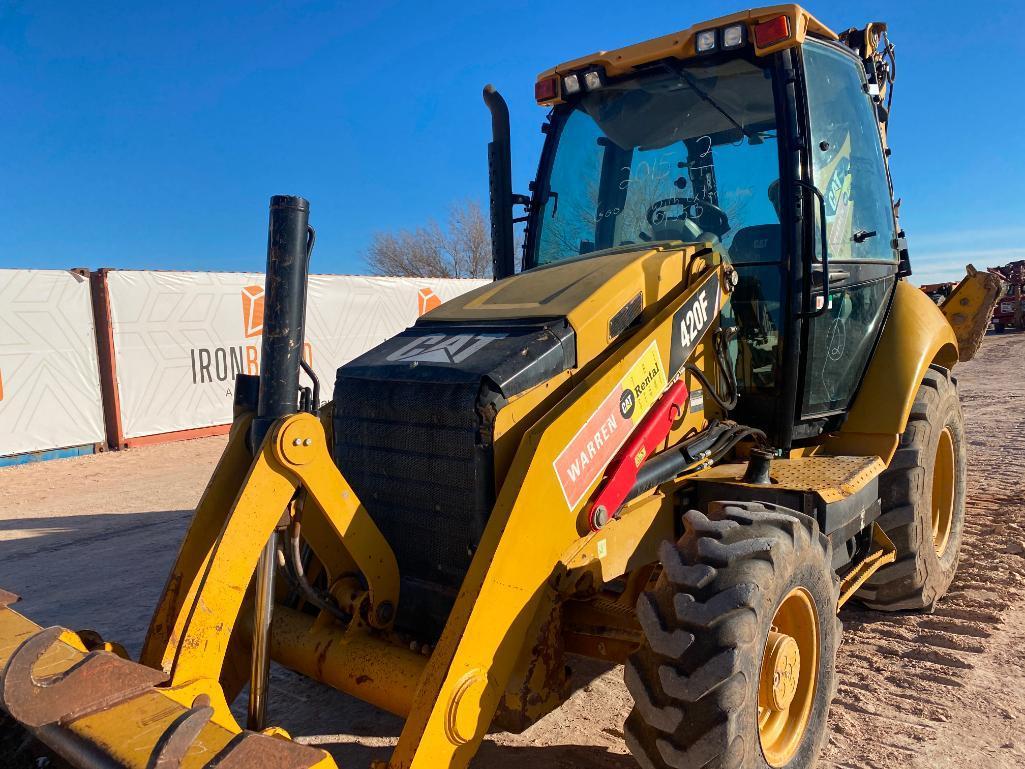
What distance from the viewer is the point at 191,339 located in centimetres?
1237

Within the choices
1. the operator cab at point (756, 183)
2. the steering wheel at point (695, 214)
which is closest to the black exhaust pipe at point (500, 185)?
the operator cab at point (756, 183)

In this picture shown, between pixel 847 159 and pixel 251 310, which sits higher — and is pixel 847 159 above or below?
above

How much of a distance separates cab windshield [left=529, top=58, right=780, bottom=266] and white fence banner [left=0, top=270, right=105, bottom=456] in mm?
9011

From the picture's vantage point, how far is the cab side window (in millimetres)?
3650

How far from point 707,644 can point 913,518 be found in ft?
7.31

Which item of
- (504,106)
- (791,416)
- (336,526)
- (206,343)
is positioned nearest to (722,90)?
(504,106)

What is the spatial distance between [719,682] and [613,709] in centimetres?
128

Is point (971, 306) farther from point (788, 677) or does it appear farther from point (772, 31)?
point (788, 677)

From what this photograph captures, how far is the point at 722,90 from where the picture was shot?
368 cm

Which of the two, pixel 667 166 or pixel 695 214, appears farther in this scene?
pixel 667 166

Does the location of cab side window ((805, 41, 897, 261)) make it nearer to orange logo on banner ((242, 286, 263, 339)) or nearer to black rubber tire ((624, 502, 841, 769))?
black rubber tire ((624, 502, 841, 769))

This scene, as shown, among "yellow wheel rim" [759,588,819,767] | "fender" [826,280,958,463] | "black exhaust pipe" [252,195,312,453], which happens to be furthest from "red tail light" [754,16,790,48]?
"yellow wheel rim" [759,588,819,767]

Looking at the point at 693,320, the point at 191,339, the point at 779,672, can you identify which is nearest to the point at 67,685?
the point at 779,672

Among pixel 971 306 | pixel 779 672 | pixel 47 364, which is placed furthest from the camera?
pixel 47 364
